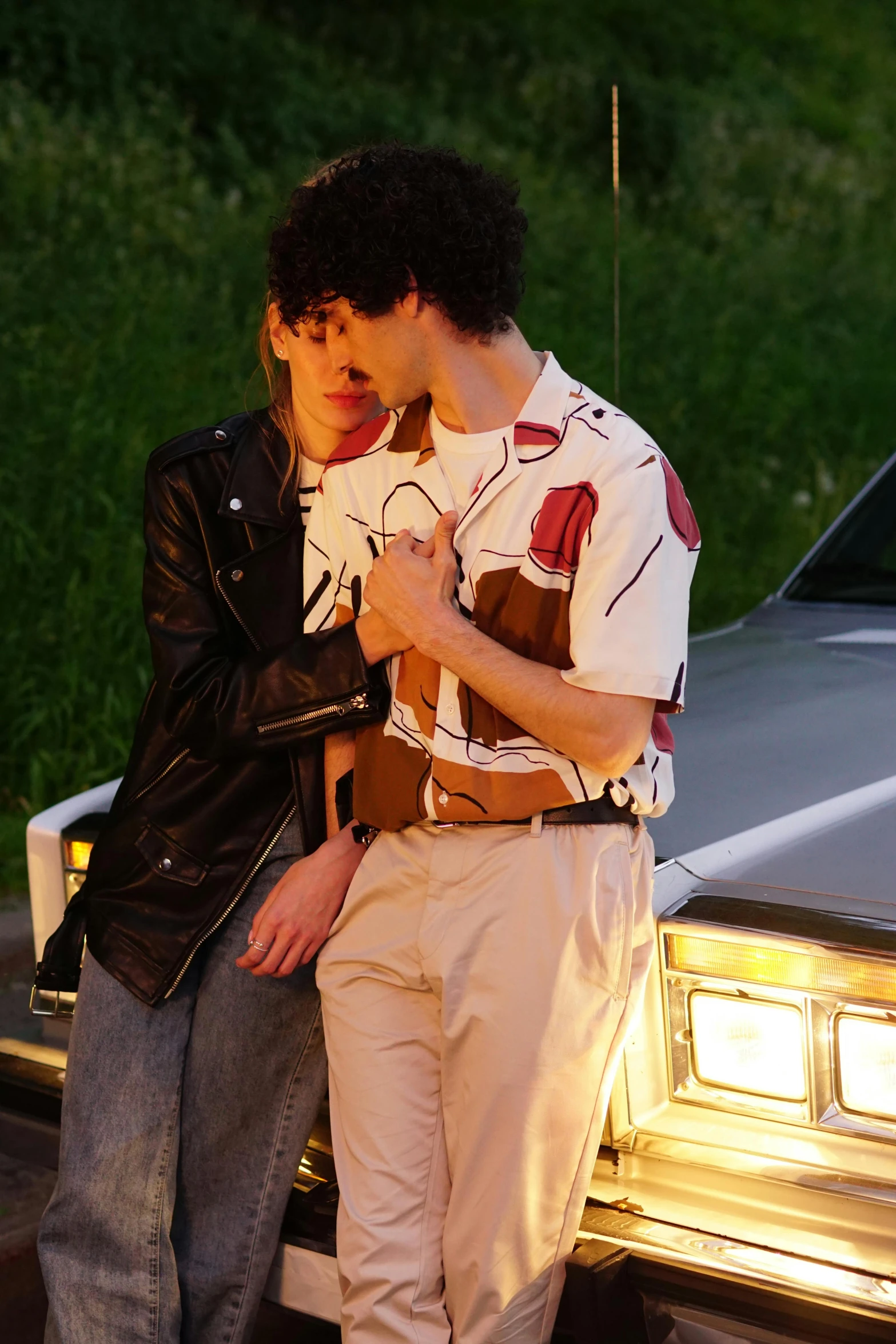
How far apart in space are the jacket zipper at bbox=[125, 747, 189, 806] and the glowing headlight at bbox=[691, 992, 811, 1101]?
85 centimetres

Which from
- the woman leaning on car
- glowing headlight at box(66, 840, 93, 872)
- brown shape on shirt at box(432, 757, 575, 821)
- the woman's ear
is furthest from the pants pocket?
glowing headlight at box(66, 840, 93, 872)

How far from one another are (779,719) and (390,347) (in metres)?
1.23

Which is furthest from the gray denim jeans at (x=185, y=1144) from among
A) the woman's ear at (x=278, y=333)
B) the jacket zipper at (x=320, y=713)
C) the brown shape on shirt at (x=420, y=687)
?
the woman's ear at (x=278, y=333)

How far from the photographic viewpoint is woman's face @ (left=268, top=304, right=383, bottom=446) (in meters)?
2.27

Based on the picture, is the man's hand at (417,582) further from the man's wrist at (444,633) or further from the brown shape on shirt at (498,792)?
the brown shape on shirt at (498,792)

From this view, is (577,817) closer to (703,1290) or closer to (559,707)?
(559,707)

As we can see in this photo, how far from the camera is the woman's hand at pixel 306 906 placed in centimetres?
223

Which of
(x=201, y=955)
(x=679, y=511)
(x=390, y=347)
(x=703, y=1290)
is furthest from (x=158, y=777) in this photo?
(x=703, y=1290)

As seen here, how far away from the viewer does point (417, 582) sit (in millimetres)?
1980

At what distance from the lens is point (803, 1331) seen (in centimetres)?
195

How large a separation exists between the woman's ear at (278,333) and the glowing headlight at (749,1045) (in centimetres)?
114

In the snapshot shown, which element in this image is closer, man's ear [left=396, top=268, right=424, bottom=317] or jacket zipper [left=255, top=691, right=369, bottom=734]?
man's ear [left=396, top=268, right=424, bottom=317]

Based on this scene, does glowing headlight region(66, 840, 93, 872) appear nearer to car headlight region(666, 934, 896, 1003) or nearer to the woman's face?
the woman's face

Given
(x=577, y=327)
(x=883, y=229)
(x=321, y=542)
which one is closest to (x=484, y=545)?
(x=321, y=542)
